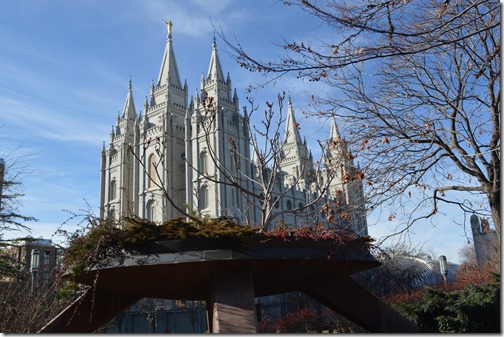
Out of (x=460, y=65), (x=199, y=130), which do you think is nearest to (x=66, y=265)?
(x=460, y=65)

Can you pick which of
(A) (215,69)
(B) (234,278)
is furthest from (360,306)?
(A) (215,69)

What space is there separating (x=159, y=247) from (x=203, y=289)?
1235 millimetres

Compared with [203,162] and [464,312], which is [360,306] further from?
[203,162]

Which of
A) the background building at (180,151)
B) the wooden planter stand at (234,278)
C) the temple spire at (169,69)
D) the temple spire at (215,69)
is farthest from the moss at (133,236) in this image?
the temple spire at (169,69)

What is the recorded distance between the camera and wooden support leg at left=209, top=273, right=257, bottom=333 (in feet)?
13.9

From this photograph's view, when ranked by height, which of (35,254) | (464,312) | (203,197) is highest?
(203,197)

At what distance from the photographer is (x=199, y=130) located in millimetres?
49500

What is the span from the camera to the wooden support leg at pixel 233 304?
13.9 feet

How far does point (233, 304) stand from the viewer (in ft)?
14.3

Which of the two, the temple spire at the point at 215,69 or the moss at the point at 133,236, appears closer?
the moss at the point at 133,236

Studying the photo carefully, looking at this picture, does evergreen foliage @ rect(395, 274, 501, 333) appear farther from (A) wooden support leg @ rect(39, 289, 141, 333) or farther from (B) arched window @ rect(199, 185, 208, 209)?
(B) arched window @ rect(199, 185, 208, 209)

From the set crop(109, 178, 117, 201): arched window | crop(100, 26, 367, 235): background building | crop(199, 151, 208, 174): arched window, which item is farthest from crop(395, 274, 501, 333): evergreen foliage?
crop(109, 178, 117, 201): arched window

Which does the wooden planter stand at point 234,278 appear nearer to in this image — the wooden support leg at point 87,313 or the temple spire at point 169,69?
the wooden support leg at point 87,313

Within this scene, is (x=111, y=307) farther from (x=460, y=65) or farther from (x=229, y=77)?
(x=229, y=77)
